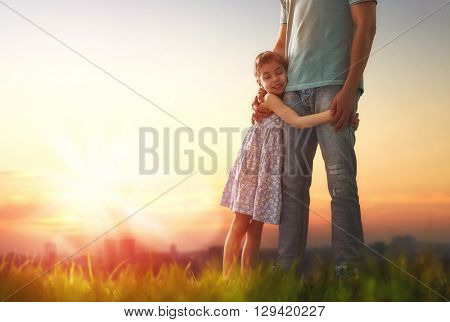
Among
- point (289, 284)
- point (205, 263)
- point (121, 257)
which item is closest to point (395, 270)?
point (289, 284)

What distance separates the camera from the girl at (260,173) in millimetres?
2543

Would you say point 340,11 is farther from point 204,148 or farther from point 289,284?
point 289,284

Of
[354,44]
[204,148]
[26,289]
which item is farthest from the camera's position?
[204,148]

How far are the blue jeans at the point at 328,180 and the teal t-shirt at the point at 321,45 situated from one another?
1.9 inches

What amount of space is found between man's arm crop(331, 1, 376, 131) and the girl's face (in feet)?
A: 0.94

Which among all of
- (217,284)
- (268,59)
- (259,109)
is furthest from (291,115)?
(217,284)

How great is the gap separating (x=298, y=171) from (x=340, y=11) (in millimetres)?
689

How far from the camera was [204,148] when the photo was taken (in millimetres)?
2842

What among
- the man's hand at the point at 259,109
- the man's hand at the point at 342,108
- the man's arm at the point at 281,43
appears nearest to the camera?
the man's hand at the point at 342,108

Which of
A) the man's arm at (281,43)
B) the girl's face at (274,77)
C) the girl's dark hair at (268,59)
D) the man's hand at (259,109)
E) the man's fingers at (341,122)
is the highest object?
the man's arm at (281,43)

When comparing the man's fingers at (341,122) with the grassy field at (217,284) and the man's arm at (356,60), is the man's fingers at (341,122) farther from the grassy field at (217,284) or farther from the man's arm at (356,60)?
Answer: the grassy field at (217,284)

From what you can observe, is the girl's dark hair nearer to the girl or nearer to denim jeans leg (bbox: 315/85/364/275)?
the girl

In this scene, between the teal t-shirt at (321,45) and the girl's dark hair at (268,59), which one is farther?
the girl's dark hair at (268,59)

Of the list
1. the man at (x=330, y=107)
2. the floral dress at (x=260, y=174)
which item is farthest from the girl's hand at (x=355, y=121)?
the floral dress at (x=260, y=174)
